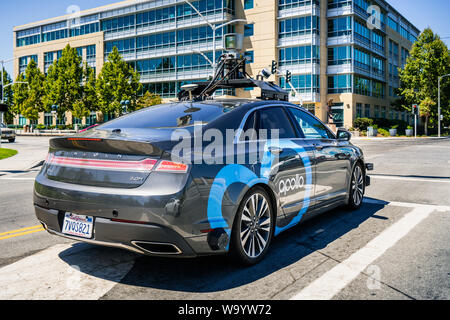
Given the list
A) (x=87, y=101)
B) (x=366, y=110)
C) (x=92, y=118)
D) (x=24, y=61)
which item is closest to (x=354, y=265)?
(x=366, y=110)

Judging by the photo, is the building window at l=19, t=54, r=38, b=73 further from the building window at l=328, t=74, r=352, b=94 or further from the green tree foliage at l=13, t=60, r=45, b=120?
the building window at l=328, t=74, r=352, b=94

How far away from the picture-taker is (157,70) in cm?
5400

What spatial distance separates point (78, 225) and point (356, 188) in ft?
14.4

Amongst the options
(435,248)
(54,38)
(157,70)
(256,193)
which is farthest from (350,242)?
(54,38)

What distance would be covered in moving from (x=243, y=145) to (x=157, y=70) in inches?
2056

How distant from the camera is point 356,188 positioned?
639 cm

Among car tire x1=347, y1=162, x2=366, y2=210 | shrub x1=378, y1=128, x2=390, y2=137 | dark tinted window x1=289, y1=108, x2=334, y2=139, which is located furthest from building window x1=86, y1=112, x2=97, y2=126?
dark tinted window x1=289, y1=108, x2=334, y2=139

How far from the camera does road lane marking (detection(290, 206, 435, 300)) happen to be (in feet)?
10.7

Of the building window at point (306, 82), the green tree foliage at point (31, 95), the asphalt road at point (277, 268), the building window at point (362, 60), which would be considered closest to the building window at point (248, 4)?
the building window at point (306, 82)

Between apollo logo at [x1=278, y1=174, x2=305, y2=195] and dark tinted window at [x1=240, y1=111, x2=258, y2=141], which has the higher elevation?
dark tinted window at [x1=240, y1=111, x2=258, y2=141]

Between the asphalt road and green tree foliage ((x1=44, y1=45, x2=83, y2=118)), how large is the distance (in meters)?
53.5

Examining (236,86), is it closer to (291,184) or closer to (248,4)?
(291,184)
